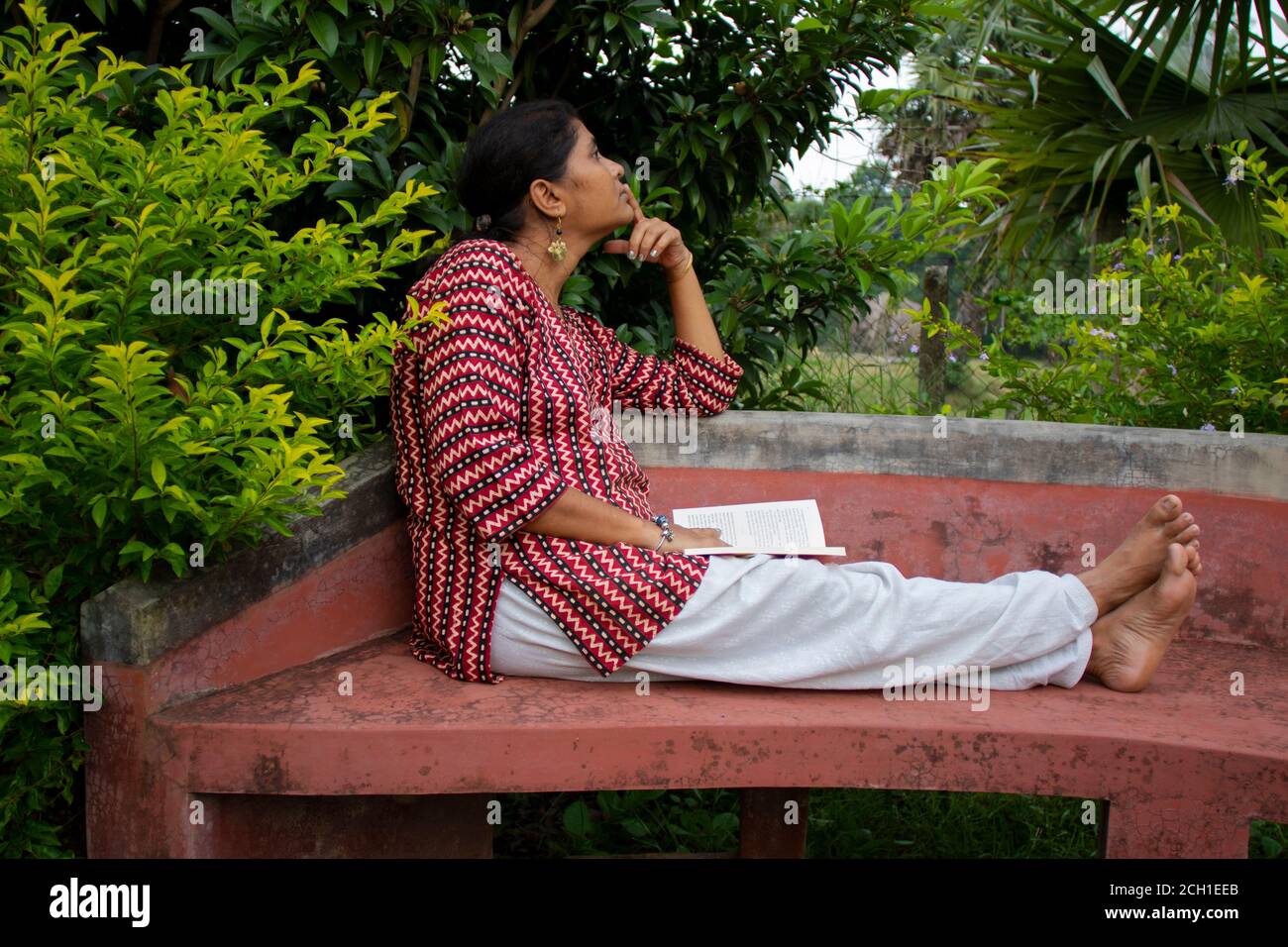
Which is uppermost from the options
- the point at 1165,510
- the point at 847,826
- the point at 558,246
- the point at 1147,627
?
the point at 558,246

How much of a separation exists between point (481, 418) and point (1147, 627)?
1.44 meters

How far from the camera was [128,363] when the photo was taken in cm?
185

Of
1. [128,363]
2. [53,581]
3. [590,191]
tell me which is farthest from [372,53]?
[53,581]

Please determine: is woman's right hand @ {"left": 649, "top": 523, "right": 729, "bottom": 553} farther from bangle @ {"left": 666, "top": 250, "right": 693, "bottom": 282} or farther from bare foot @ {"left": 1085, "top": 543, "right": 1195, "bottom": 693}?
bare foot @ {"left": 1085, "top": 543, "right": 1195, "bottom": 693}

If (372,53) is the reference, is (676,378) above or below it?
below

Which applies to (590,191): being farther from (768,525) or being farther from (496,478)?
(768,525)

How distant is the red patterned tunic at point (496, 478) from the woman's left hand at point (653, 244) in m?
0.44

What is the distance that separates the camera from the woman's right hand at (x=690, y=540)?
2658 millimetres

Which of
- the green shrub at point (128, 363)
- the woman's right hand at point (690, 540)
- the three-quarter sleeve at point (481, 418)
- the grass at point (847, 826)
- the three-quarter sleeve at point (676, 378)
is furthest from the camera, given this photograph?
the grass at point (847, 826)

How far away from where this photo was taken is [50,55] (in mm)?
2088

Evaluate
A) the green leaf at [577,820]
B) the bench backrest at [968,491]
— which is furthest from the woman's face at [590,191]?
the green leaf at [577,820]

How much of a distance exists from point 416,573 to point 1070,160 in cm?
456

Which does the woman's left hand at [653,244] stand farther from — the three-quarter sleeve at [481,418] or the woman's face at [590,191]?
the three-quarter sleeve at [481,418]

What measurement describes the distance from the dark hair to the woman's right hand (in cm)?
77
